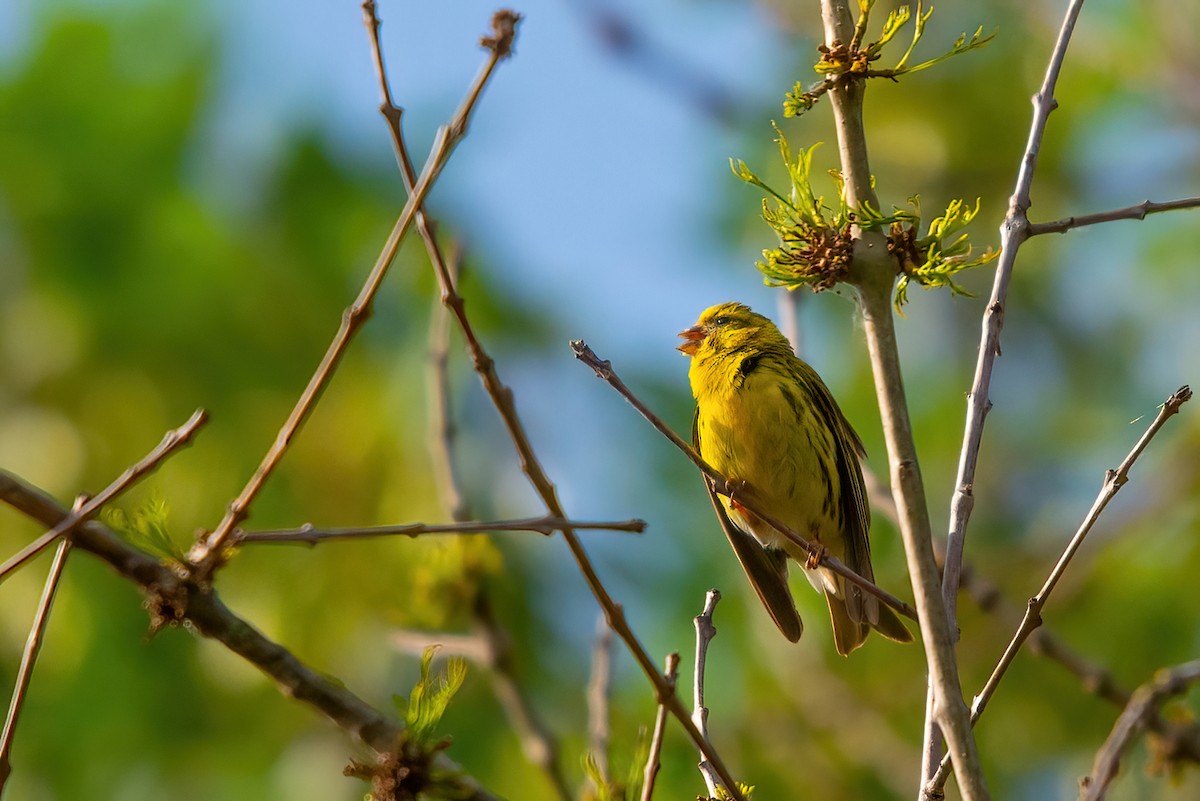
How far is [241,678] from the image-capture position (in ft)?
27.8

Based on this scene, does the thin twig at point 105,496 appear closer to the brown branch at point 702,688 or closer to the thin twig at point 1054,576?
the brown branch at point 702,688

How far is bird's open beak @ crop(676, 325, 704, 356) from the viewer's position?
4.95 metres

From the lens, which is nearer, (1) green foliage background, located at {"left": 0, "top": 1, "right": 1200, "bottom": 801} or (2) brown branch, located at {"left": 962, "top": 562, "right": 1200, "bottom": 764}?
(2) brown branch, located at {"left": 962, "top": 562, "right": 1200, "bottom": 764}

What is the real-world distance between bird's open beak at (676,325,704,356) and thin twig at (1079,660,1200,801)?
7.57ft

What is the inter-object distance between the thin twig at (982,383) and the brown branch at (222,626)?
935 millimetres

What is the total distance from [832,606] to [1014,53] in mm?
7977

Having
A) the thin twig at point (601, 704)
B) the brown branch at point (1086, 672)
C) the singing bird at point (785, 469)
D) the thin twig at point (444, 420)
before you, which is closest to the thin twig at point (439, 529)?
the thin twig at point (601, 704)

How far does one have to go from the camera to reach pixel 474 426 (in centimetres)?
843

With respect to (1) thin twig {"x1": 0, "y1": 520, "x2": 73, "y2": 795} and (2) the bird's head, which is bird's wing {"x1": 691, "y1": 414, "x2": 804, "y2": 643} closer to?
(2) the bird's head

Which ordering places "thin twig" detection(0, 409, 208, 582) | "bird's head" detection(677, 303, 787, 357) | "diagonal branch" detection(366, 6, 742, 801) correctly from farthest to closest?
"bird's head" detection(677, 303, 787, 357) → "diagonal branch" detection(366, 6, 742, 801) → "thin twig" detection(0, 409, 208, 582)

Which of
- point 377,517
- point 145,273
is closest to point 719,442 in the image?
point 377,517

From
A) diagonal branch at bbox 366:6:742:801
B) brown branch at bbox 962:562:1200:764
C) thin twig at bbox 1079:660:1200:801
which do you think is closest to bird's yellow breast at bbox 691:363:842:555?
brown branch at bbox 962:562:1200:764

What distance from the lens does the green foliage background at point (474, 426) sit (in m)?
7.70

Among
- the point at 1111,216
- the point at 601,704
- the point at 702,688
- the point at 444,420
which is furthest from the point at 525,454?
the point at 444,420
